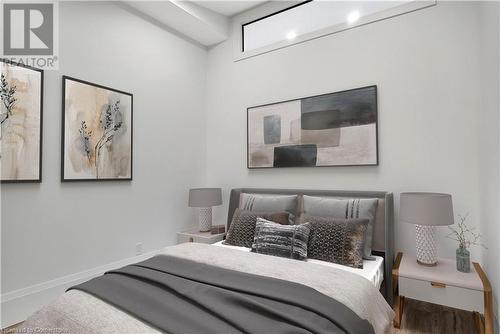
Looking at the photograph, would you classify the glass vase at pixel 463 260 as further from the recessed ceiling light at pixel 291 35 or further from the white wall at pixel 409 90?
the recessed ceiling light at pixel 291 35

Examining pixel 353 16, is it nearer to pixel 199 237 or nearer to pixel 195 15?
pixel 195 15

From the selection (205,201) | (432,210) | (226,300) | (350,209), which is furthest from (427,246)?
(205,201)

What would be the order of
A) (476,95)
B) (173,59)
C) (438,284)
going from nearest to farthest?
(438,284) → (476,95) → (173,59)

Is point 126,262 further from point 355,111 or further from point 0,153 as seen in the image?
point 355,111

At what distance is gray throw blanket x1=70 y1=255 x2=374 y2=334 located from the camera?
118 centimetres

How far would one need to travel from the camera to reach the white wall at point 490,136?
70.3 inches

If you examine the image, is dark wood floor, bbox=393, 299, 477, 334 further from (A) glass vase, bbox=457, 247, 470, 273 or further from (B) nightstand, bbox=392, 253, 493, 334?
(A) glass vase, bbox=457, 247, 470, 273

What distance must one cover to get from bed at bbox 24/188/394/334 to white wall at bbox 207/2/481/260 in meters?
1.01

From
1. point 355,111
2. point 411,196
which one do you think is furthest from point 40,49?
point 411,196

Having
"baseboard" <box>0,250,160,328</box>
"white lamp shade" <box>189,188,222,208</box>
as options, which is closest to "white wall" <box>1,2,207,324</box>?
"baseboard" <box>0,250,160,328</box>

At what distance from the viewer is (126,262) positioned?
293 centimetres

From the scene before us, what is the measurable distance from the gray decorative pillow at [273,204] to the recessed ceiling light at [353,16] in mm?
1966

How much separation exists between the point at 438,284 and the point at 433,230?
424 mm

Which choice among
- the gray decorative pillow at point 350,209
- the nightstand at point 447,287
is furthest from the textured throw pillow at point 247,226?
the nightstand at point 447,287
